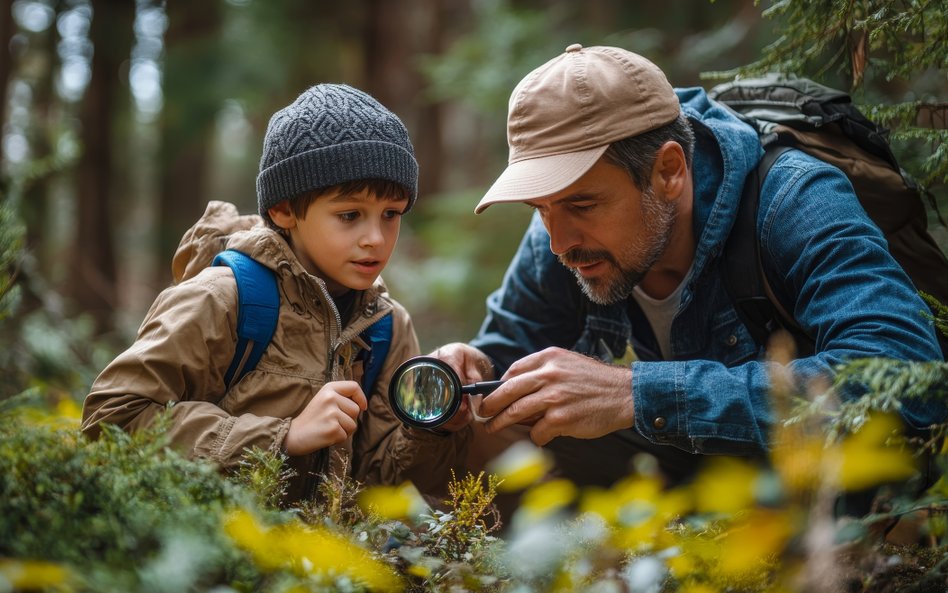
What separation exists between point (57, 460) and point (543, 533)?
1.08 m

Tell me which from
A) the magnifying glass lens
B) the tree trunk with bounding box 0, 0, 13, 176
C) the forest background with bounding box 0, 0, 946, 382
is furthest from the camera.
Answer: the tree trunk with bounding box 0, 0, 13, 176

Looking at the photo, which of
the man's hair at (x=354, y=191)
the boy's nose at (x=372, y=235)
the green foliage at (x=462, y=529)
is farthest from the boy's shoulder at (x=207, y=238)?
the green foliage at (x=462, y=529)

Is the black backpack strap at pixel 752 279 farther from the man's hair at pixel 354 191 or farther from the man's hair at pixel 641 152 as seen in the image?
the man's hair at pixel 354 191

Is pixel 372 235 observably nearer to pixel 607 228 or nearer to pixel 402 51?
pixel 607 228

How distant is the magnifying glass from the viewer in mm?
2928

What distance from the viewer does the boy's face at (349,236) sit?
3090mm

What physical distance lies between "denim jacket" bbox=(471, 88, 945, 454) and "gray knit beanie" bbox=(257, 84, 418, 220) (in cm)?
102

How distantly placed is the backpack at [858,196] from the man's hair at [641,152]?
1.30ft

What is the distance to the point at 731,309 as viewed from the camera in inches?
135

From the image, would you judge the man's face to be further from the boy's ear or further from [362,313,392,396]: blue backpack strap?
the boy's ear

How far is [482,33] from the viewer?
8.17 m

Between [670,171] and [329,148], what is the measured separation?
1.43 metres

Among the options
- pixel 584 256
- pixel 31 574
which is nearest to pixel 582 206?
pixel 584 256

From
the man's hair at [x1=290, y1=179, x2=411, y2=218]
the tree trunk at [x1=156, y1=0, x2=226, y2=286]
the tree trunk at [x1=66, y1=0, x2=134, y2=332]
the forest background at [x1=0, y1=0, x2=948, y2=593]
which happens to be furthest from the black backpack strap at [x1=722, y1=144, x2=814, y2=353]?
the tree trunk at [x1=156, y1=0, x2=226, y2=286]
